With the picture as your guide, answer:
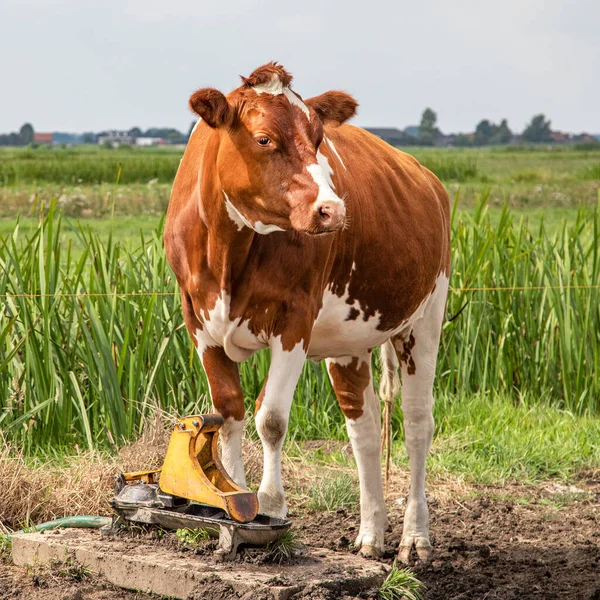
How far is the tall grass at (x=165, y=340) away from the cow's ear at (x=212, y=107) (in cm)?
235

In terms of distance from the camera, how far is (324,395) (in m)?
6.46

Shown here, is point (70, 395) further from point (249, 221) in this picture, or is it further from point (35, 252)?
point (249, 221)

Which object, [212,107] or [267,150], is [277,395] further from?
[212,107]

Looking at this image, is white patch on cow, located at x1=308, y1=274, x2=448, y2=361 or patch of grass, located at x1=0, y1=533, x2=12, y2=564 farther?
patch of grass, located at x1=0, y1=533, x2=12, y2=564

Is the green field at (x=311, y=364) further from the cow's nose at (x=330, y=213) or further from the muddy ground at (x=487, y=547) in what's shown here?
the cow's nose at (x=330, y=213)

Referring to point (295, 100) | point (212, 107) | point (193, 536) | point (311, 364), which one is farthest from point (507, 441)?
point (212, 107)

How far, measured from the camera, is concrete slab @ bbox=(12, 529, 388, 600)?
3.40m

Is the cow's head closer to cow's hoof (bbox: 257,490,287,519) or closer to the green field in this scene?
cow's hoof (bbox: 257,490,287,519)

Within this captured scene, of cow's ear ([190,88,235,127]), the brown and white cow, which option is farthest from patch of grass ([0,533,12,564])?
cow's ear ([190,88,235,127])

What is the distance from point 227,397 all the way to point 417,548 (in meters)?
1.46

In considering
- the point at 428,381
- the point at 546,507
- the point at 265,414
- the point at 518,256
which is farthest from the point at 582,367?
the point at 265,414

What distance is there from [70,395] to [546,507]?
279 cm

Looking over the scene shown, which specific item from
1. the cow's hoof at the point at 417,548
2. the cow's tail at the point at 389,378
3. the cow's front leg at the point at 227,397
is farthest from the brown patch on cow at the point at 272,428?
the cow's tail at the point at 389,378

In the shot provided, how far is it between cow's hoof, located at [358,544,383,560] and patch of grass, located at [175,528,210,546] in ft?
3.47
